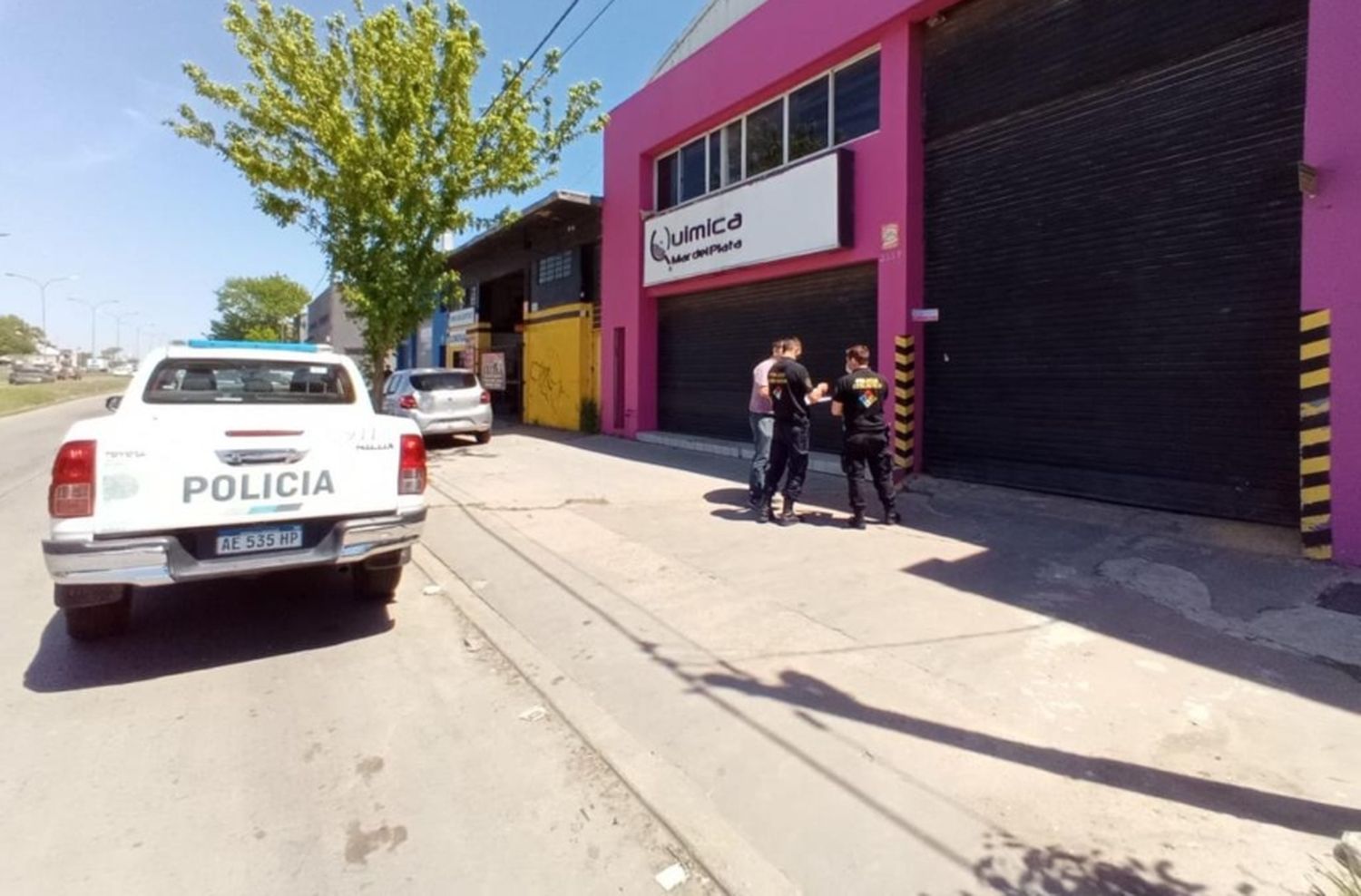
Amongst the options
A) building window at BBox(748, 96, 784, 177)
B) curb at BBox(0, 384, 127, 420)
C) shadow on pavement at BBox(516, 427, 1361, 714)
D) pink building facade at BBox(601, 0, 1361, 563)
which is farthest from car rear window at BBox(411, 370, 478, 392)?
curb at BBox(0, 384, 127, 420)

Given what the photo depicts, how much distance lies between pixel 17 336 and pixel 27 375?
5835cm

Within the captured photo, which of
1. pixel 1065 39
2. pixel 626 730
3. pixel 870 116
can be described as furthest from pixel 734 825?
pixel 870 116

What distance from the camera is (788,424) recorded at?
702 centimetres

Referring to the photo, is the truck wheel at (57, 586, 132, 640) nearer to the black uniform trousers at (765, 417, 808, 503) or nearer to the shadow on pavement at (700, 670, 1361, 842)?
the shadow on pavement at (700, 670, 1361, 842)

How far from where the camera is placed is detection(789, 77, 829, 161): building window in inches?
419

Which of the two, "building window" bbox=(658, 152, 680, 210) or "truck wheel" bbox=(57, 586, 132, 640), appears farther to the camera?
"building window" bbox=(658, 152, 680, 210)

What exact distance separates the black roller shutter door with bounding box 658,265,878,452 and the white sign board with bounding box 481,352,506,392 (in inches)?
376

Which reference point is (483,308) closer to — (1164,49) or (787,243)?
(787,243)

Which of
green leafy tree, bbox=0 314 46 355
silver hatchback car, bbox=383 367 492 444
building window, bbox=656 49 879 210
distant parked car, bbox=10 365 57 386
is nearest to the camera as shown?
building window, bbox=656 49 879 210

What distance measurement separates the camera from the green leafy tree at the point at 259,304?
69.1m

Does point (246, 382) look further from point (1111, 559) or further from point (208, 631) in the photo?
point (1111, 559)

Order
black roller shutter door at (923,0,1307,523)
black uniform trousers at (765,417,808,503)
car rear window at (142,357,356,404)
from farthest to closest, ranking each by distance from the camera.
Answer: black uniform trousers at (765,417,808,503), black roller shutter door at (923,0,1307,523), car rear window at (142,357,356,404)

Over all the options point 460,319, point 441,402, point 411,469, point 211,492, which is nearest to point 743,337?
point 441,402

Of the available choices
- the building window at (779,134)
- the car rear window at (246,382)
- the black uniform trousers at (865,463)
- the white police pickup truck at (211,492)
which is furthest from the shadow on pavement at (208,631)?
the building window at (779,134)
